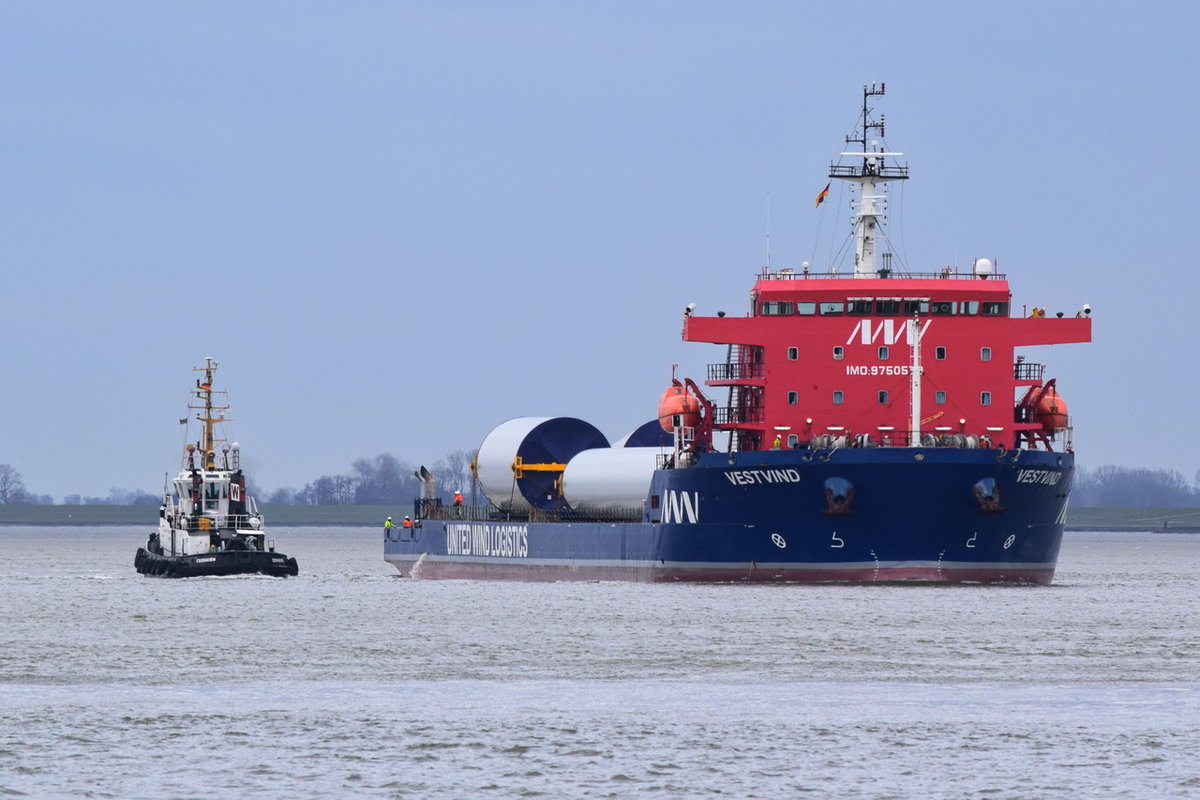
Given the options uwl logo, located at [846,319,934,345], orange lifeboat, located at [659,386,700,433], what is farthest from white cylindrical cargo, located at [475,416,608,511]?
uwl logo, located at [846,319,934,345]

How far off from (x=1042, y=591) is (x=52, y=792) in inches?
Result: 1605

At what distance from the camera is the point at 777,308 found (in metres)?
60.0

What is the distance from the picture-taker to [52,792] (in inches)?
898

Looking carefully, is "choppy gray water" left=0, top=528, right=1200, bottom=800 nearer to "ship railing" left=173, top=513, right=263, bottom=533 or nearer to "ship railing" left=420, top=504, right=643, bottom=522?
"ship railing" left=420, top=504, right=643, bottom=522

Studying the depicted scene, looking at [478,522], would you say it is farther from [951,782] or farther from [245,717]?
[951,782]

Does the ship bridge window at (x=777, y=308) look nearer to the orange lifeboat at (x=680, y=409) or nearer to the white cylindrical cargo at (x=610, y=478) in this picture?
the orange lifeboat at (x=680, y=409)

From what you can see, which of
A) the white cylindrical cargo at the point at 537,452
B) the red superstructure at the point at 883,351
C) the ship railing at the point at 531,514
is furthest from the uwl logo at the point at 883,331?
the white cylindrical cargo at the point at 537,452

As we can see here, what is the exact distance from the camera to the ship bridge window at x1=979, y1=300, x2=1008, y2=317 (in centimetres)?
6006

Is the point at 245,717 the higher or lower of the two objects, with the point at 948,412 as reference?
lower

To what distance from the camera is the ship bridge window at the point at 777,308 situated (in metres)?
59.8

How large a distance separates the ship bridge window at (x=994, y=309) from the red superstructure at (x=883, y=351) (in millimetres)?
38

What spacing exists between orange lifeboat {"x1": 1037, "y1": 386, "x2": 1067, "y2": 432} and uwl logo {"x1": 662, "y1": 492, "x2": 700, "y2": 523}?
1006cm

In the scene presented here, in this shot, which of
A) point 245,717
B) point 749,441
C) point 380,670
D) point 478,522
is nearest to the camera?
point 245,717

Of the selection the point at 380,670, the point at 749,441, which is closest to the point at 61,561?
the point at 749,441
